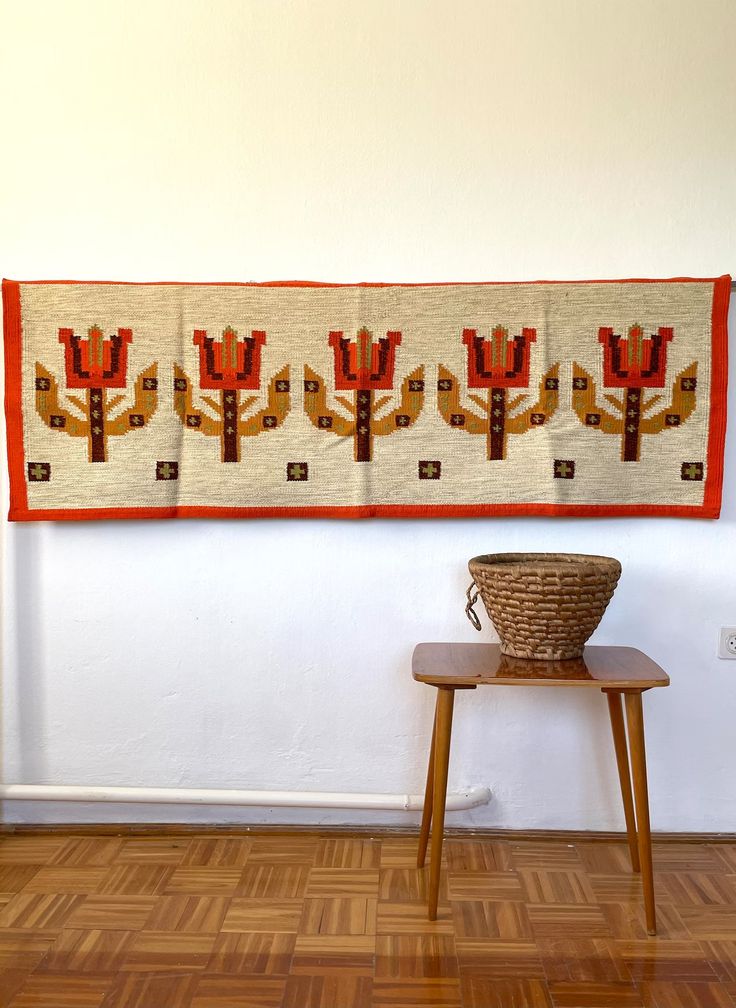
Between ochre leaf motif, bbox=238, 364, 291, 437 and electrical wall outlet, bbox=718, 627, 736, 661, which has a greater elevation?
ochre leaf motif, bbox=238, 364, 291, 437

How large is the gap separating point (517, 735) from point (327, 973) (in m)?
0.82

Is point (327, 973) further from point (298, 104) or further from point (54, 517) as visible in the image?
point (298, 104)

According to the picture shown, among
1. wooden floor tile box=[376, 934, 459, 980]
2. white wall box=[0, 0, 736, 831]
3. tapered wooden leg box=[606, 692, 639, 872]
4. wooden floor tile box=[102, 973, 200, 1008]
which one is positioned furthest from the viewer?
white wall box=[0, 0, 736, 831]

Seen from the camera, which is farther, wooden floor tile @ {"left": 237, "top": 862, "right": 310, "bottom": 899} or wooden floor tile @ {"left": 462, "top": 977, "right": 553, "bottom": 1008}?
wooden floor tile @ {"left": 237, "top": 862, "right": 310, "bottom": 899}

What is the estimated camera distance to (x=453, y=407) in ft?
7.36

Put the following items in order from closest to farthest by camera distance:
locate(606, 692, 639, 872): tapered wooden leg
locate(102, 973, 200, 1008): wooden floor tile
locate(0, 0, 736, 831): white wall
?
locate(102, 973, 200, 1008): wooden floor tile, locate(606, 692, 639, 872): tapered wooden leg, locate(0, 0, 736, 831): white wall

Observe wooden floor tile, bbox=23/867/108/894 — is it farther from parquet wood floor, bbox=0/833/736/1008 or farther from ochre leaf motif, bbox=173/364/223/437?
ochre leaf motif, bbox=173/364/223/437

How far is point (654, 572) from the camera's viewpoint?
2.30 meters

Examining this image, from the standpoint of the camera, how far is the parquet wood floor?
165 centimetres

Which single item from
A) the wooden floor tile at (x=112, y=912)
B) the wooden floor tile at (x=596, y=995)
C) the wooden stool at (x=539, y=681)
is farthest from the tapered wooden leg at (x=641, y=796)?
the wooden floor tile at (x=112, y=912)

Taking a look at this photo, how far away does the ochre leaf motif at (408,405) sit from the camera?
2.24m

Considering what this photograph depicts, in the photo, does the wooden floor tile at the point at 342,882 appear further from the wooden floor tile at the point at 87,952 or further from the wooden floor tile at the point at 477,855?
the wooden floor tile at the point at 87,952

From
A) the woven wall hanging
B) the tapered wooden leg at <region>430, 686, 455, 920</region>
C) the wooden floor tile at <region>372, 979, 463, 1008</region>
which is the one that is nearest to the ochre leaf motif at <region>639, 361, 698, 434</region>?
the woven wall hanging

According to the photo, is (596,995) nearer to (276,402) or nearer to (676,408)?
(676,408)
